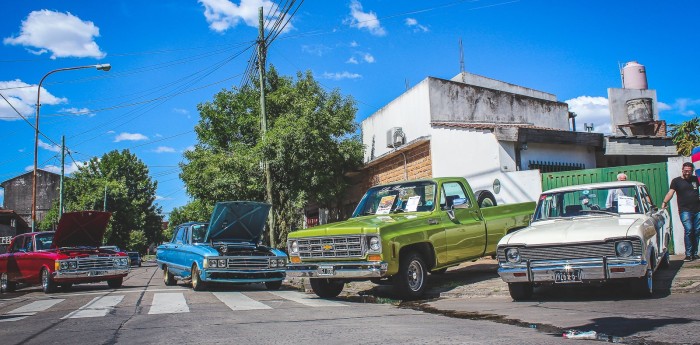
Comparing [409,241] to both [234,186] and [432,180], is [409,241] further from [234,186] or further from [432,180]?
[234,186]

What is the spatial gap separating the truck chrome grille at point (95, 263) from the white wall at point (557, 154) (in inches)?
435

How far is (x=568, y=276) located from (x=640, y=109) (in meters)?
14.5

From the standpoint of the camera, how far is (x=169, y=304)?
9.40m

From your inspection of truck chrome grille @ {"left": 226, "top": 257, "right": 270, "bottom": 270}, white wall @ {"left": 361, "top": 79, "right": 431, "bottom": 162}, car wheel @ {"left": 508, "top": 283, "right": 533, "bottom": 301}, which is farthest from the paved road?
white wall @ {"left": 361, "top": 79, "right": 431, "bottom": 162}

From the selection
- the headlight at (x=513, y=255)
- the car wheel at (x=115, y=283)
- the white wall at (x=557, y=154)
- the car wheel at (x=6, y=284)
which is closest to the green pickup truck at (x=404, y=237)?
the headlight at (x=513, y=255)

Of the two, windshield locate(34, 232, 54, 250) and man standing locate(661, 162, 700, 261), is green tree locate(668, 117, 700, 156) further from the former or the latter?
windshield locate(34, 232, 54, 250)

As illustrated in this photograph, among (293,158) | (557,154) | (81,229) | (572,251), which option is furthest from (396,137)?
(572,251)

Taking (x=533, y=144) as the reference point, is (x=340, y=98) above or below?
above

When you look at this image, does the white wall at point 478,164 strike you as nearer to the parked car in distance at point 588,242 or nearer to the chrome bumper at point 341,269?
the parked car in distance at point 588,242

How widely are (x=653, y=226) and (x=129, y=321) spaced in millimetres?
7245

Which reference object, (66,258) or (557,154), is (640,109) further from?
(66,258)

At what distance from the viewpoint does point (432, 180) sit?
10133 mm

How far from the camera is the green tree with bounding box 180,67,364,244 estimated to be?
2112 centimetres

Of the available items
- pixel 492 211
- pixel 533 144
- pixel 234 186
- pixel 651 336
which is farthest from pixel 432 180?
pixel 234 186
